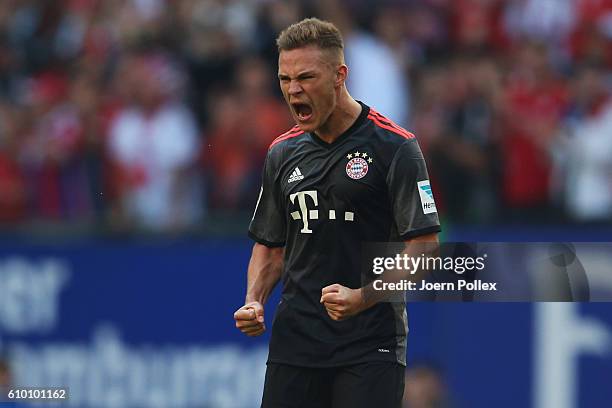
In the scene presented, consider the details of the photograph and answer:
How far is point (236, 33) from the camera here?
1098cm

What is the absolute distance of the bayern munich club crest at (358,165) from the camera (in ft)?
17.5

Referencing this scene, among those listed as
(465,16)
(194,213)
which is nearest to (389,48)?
(465,16)

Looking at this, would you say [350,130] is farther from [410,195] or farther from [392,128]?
[410,195]

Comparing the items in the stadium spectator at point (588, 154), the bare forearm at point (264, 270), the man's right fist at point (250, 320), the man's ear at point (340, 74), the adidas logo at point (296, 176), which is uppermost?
the stadium spectator at point (588, 154)

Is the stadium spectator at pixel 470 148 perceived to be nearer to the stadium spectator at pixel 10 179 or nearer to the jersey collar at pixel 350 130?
the stadium spectator at pixel 10 179

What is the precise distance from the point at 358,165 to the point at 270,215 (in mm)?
563

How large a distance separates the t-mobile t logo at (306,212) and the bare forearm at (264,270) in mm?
326

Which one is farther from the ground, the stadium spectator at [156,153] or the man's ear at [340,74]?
the stadium spectator at [156,153]

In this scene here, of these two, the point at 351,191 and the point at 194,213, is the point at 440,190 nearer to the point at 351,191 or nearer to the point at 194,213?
the point at 194,213

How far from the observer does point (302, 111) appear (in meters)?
5.30

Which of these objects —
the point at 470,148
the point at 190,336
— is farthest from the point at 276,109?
the point at 190,336

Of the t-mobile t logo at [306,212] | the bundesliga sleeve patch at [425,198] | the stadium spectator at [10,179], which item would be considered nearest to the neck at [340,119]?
the t-mobile t logo at [306,212]

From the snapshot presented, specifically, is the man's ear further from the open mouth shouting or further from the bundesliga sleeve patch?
the bundesliga sleeve patch

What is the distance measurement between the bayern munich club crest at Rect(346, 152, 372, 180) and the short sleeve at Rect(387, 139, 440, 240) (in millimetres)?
106
